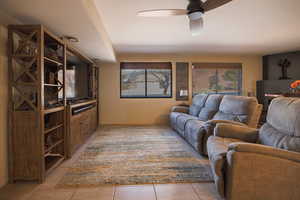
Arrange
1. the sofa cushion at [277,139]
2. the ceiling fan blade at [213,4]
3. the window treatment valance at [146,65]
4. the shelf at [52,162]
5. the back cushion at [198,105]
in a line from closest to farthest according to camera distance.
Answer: the sofa cushion at [277,139] → the ceiling fan blade at [213,4] → the shelf at [52,162] → the back cushion at [198,105] → the window treatment valance at [146,65]

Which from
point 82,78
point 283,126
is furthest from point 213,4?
point 82,78

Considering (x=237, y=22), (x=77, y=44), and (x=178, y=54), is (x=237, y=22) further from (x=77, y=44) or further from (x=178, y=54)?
(x=77, y=44)

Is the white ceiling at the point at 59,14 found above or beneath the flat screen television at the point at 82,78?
above

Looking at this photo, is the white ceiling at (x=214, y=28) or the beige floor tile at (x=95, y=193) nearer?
the beige floor tile at (x=95, y=193)

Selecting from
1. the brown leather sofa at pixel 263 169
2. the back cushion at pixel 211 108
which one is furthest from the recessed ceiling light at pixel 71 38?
the back cushion at pixel 211 108

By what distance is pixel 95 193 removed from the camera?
1858 millimetres

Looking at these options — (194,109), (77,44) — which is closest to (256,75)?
(194,109)

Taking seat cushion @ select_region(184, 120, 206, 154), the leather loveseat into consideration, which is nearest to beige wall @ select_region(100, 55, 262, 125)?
the leather loveseat

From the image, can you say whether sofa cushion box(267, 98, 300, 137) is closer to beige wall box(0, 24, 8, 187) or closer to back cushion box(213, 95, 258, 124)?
back cushion box(213, 95, 258, 124)

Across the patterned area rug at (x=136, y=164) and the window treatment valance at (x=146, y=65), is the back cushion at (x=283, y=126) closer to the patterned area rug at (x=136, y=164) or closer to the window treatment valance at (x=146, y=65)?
the patterned area rug at (x=136, y=164)

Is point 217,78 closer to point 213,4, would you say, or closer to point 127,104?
point 127,104

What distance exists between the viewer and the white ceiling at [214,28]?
2.56m

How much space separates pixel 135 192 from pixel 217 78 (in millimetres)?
5048

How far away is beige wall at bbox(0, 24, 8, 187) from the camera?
1.96 m
